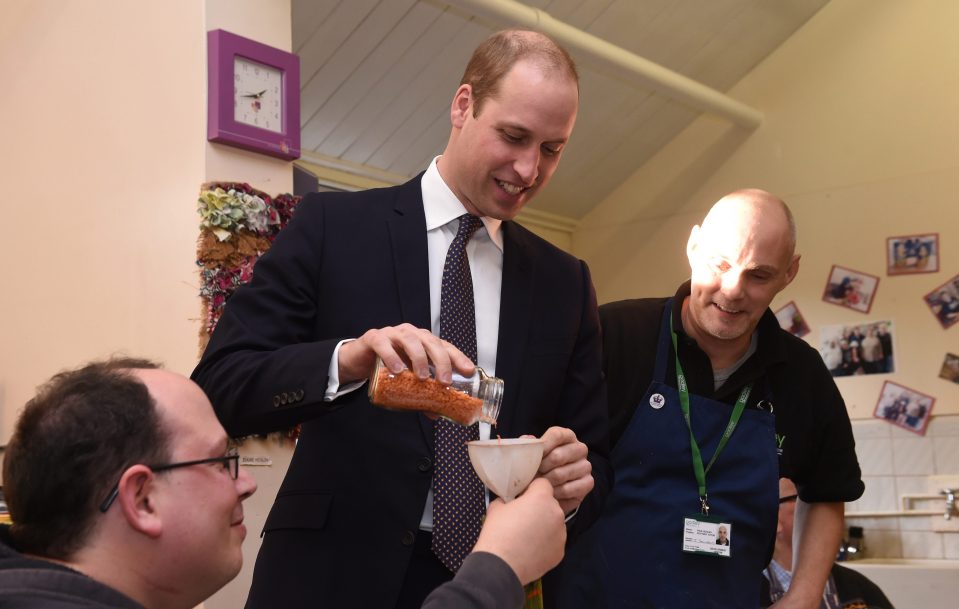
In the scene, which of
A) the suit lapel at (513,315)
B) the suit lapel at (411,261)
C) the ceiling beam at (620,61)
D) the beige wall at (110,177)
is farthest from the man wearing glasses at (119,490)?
the ceiling beam at (620,61)

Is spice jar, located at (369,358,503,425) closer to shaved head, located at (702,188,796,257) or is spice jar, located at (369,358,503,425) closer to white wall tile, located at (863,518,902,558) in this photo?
shaved head, located at (702,188,796,257)

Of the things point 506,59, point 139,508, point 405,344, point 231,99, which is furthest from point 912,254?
point 139,508

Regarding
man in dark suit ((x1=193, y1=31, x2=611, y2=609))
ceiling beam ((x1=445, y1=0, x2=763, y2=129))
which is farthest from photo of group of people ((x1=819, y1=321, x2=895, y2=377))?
man in dark suit ((x1=193, y1=31, x2=611, y2=609))

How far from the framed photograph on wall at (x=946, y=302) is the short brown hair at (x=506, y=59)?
4.31 m

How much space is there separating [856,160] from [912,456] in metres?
1.67

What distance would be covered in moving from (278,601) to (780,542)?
254 centimetres

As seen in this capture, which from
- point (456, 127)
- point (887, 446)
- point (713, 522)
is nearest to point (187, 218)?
point (456, 127)

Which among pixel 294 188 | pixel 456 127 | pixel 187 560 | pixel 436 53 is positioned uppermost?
pixel 436 53

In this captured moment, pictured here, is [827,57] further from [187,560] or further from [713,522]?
[187,560]

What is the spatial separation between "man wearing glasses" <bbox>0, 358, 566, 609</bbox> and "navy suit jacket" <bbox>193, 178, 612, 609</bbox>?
0.22m

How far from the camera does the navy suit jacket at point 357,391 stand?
1402 millimetres

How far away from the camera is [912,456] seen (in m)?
5.32

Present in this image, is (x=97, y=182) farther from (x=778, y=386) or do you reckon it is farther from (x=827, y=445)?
(x=827, y=445)

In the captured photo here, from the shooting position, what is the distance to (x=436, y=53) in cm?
505
